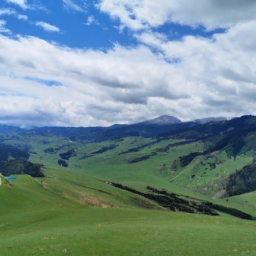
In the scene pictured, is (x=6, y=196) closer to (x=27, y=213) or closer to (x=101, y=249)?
A: (x=27, y=213)

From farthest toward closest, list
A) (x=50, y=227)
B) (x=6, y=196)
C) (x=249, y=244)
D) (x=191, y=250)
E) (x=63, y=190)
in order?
1. (x=63, y=190)
2. (x=6, y=196)
3. (x=50, y=227)
4. (x=249, y=244)
5. (x=191, y=250)

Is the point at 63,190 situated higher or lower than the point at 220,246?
lower

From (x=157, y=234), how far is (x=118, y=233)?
615cm

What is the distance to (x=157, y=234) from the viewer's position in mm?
44781

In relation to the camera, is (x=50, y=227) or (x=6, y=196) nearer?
(x=50, y=227)

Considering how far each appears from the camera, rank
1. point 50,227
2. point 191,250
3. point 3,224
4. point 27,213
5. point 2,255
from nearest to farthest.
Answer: point 2,255 < point 191,250 < point 50,227 < point 3,224 < point 27,213

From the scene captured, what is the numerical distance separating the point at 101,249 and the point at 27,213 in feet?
129

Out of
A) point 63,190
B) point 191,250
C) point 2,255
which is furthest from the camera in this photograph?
point 63,190

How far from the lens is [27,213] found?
68.8 meters

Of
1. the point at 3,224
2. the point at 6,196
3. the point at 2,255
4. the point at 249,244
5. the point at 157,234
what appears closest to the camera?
the point at 2,255

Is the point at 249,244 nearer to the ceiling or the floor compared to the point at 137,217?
nearer to the ceiling

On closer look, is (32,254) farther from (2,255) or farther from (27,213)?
(27,213)

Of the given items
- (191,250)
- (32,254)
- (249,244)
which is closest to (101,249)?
(32,254)

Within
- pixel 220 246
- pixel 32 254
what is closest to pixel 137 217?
pixel 220 246
